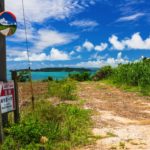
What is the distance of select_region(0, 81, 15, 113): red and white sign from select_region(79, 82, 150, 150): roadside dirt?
6.44 feet

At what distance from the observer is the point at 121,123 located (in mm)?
11578

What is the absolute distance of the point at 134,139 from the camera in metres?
9.30

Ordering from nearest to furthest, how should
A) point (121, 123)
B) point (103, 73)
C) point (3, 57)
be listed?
point (3, 57) → point (121, 123) → point (103, 73)

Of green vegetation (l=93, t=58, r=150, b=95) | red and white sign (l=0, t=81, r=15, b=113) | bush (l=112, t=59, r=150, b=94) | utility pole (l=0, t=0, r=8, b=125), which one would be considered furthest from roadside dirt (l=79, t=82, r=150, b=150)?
bush (l=112, t=59, r=150, b=94)

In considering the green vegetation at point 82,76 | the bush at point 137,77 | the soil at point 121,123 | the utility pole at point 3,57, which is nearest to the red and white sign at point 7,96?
the utility pole at point 3,57

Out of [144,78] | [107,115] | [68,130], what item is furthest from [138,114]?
[144,78]

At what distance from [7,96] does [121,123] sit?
3856 millimetres

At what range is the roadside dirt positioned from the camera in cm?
895

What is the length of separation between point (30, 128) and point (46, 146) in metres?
0.65

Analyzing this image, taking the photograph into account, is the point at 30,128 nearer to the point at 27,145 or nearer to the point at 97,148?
the point at 27,145

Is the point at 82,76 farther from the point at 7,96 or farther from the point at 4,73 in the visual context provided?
the point at 7,96

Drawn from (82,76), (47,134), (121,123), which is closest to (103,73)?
(82,76)

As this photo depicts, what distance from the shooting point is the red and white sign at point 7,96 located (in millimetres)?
8898

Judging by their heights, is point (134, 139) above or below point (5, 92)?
below
